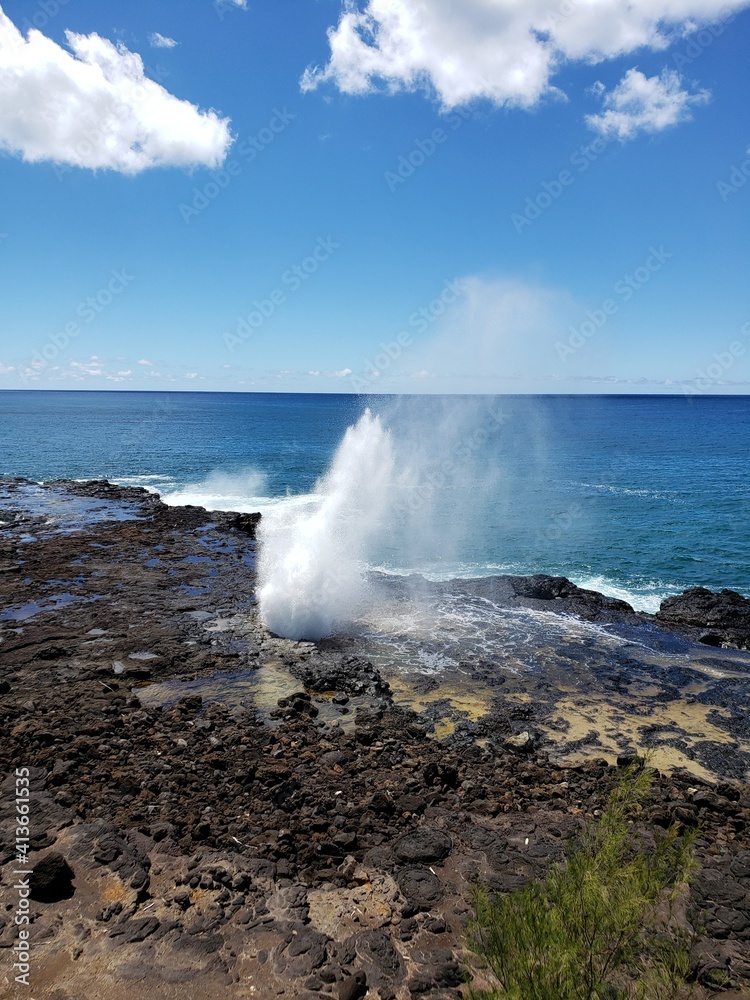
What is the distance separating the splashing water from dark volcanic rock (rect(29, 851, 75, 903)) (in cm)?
1019

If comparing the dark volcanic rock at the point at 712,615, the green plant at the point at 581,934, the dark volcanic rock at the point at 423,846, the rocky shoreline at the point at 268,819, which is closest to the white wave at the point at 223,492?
the rocky shoreline at the point at 268,819

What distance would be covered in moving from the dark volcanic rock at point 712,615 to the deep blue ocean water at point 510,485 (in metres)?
1.44

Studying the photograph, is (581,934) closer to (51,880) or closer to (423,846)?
(423,846)

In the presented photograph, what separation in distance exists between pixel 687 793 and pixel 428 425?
92185mm

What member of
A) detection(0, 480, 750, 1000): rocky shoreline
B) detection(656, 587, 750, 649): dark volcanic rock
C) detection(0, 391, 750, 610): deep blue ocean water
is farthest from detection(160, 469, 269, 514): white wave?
detection(656, 587, 750, 649): dark volcanic rock

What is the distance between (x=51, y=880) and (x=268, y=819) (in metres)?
3.29

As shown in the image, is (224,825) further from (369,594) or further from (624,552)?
(624,552)

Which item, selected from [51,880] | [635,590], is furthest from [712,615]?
[51,880]

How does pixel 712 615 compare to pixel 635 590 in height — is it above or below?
above

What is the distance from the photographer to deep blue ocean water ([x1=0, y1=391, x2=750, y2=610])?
2862 cm

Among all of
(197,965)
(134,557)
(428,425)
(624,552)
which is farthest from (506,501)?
(428,425)

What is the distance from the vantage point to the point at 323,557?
21234 mm

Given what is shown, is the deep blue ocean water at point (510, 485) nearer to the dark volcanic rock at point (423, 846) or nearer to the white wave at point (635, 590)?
the white wave at point (635, 590)

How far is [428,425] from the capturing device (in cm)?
10125
